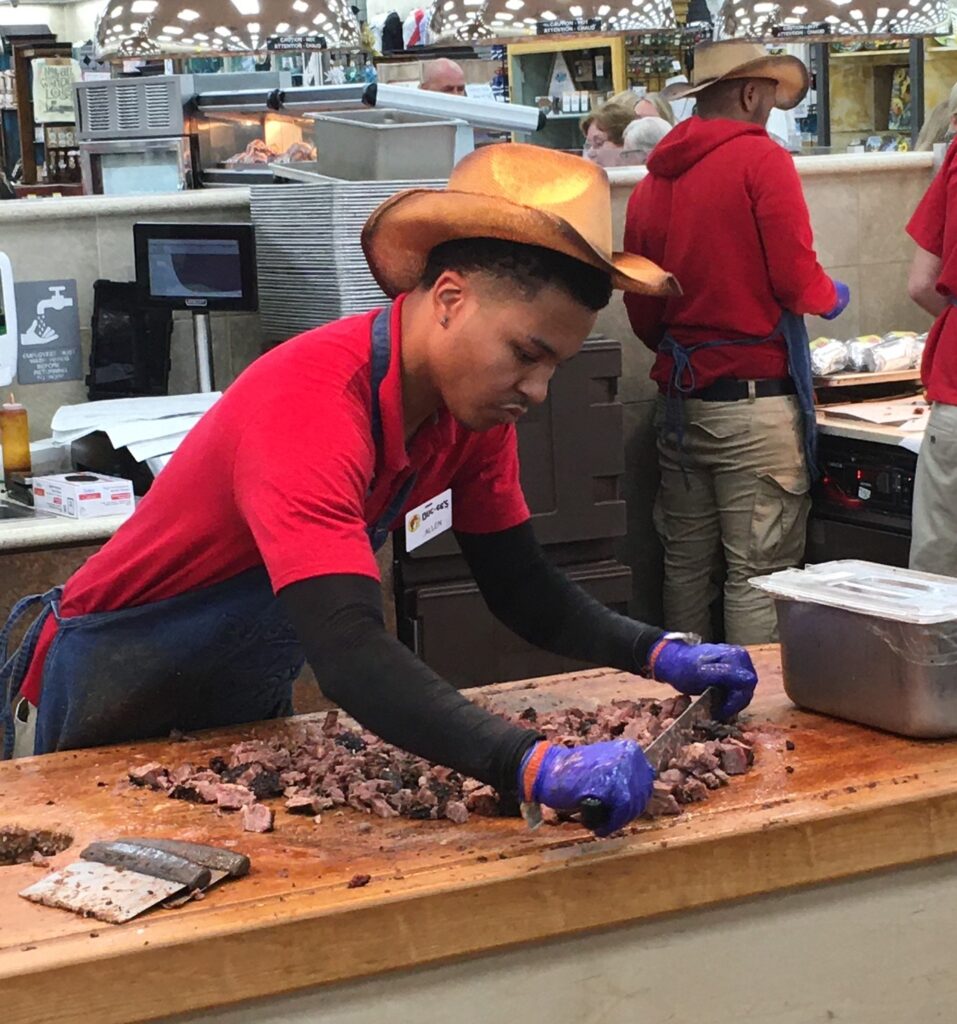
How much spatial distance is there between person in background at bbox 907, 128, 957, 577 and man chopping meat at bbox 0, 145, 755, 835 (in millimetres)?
1952

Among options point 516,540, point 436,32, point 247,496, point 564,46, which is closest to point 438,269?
point 247,496

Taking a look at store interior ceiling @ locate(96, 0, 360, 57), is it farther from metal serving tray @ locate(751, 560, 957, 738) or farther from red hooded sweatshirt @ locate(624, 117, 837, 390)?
metal serving tray @ locate(751, 560, 957, 738)

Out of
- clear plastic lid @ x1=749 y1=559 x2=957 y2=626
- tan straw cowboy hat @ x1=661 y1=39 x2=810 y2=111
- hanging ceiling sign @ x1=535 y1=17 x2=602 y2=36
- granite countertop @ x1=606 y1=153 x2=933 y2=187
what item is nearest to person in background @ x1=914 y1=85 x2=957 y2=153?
granite countertop @ x1=606 y1=153 x2=933 y2=187

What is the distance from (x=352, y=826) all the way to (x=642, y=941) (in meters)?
0.36

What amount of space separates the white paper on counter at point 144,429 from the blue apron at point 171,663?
146 cm

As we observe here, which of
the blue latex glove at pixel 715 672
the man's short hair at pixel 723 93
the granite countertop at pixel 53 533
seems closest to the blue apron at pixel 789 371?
the man's short hair at pixel 723 93

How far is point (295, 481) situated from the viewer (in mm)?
1943

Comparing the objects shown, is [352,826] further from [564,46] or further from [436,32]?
[564,46]

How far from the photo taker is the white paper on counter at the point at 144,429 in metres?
3.96

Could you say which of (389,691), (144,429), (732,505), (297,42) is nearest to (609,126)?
(732,505)

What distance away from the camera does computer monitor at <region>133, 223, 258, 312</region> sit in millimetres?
4215

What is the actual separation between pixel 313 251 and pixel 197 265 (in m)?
0.31

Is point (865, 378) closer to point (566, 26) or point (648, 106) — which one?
point (566, 26)

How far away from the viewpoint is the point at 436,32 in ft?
14.6
